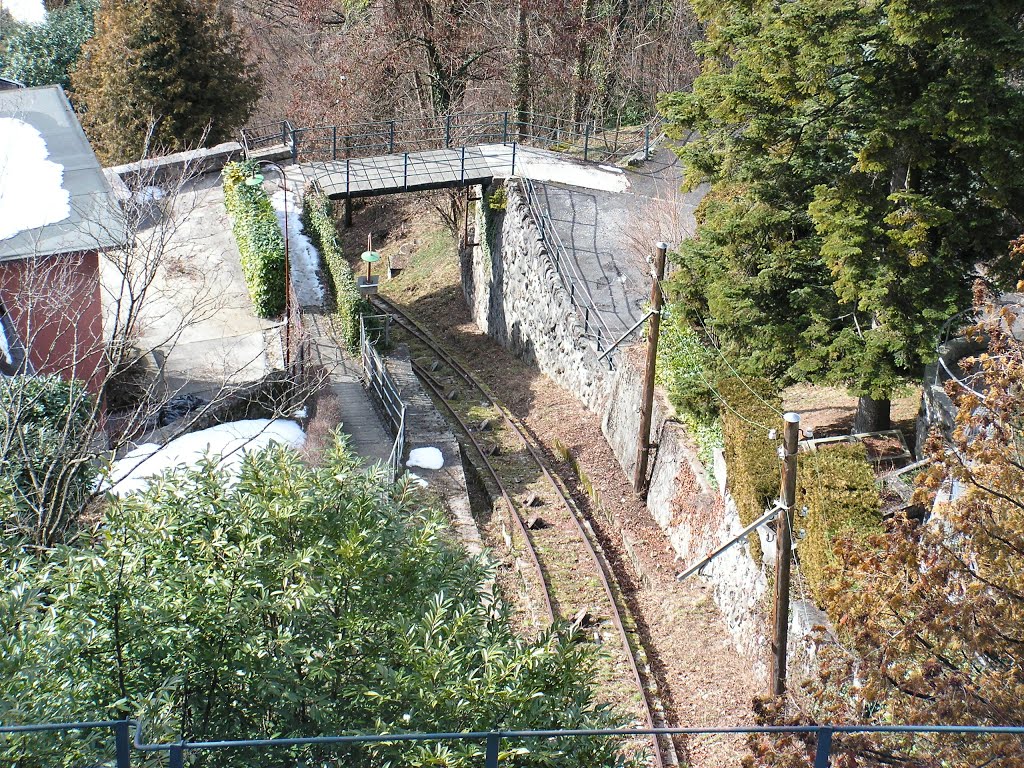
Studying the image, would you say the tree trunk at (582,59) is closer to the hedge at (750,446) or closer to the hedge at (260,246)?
the hedge at (260,246)

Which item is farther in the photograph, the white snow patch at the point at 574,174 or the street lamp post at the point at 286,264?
the white snow patch at the point at 574,174

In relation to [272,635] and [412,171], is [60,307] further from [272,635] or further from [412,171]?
[412,171]

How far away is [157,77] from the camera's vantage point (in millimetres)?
28047

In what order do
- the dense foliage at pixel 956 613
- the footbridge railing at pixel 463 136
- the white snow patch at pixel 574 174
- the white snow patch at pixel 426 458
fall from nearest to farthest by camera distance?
1. the dense foliage at pixel 956 613
2. the white snow patch at pixel 426 458
3. the white snow patch at pixel 574 174
4. the footbridge railing at pixel 463 136

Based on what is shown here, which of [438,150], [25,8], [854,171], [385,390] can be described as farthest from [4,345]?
[25,8]

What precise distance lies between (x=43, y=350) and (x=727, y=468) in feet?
38.4

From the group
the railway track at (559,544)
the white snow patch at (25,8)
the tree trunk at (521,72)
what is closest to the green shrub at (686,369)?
the railway track at (559,544)

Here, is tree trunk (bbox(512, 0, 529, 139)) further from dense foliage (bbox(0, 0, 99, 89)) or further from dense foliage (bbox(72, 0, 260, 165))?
dense foliage (bbox(0, 0, 99, 89))

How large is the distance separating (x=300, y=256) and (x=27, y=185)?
9.18 metres

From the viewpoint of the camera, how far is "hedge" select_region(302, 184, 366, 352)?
72.6 feet

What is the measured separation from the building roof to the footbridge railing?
9577mm

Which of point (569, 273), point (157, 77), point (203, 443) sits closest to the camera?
point (203, 443)

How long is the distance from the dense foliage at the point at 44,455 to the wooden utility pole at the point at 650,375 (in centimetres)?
868

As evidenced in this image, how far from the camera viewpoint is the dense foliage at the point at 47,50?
34.3m
